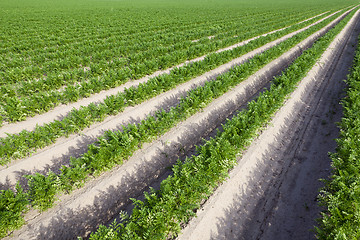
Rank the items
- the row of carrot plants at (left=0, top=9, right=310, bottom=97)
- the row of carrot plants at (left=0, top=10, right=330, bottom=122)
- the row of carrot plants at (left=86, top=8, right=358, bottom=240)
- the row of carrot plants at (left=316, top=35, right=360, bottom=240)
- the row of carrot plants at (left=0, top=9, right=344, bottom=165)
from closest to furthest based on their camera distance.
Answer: the row of carrot plants at (left=316, top=35, right=360, bottom=240), the row of carrot plants at (left=86, top=8, right=358, bottom=240), the row of carrot plants at (left=0, top=9, right=344, bottom=165), the row of carrot plants at (left=0, top=10, right=330, bottom=122), the row of carrot plants at (left=0, top=9, right=310, bottom=97)

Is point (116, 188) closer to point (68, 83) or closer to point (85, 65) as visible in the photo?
point (68, 83)

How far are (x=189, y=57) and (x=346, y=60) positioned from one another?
15.4m

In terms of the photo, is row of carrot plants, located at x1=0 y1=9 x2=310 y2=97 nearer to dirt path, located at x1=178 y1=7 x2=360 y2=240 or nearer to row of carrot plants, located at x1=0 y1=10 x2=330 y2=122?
row of carrot plants, located at x1=0 y1=10 x2=330 y2=122

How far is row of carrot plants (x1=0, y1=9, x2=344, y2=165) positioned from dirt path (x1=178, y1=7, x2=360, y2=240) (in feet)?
21.8

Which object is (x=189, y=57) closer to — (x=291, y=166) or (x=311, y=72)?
(x=311, y=72)

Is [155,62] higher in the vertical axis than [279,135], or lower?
higher

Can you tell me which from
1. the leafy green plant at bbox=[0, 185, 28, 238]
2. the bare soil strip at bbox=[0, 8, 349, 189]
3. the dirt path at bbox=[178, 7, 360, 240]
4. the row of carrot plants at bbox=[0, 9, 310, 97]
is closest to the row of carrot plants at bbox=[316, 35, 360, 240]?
the dirt path at bbox=[178, 7, 360, 240]

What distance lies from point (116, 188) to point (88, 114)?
462 centimetres

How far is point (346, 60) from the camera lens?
57.8 ft

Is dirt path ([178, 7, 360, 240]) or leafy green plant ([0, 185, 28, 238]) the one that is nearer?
leafy green plant ([0, 185, 28, 238])

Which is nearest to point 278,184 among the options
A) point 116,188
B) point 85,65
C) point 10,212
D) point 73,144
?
point 116,188

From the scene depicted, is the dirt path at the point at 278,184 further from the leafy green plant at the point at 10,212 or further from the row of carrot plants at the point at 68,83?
the row of carrot plants at the point at 68,83

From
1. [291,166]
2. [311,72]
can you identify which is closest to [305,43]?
[311,72]

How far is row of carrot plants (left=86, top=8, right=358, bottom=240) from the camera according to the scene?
438cm
